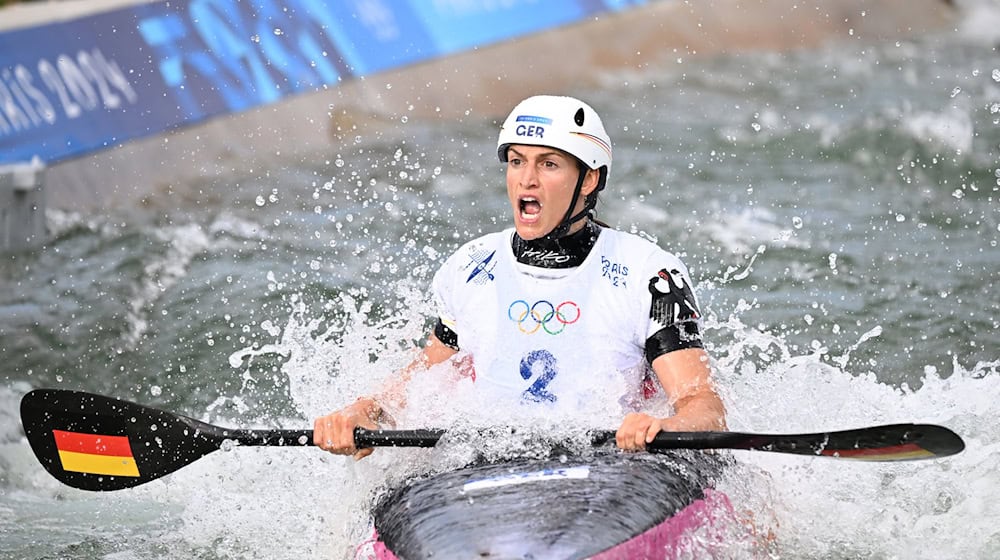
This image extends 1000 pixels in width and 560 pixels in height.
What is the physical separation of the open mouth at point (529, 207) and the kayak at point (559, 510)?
0.94 meters

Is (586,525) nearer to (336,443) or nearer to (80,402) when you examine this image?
(336,443)

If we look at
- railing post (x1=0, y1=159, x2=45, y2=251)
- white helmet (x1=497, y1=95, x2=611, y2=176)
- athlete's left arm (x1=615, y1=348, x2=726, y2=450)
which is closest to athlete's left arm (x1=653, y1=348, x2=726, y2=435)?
athlete's left arm (x1=615, y1=348, x2=726, y2=450)

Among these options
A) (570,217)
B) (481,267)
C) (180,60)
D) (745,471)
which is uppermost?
(180,60)

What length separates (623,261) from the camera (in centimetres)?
530

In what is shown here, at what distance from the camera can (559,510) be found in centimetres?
434

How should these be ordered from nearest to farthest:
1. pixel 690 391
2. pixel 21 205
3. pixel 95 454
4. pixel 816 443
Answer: pixel 816 443, pixel 690 391, pixel 95 454, pixel 21 205

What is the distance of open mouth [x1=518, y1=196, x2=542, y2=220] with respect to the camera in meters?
5.19

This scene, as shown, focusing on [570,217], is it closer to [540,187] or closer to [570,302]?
[540,187]

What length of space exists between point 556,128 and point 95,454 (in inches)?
86.7

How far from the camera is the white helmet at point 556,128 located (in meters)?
5.17

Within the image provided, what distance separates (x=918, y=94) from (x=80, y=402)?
12487 millimetres

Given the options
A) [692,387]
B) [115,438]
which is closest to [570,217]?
[692,387]

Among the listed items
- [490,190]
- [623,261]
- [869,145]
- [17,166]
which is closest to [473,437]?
[623,261]

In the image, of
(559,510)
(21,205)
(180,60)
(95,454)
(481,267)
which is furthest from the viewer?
(180,60)
